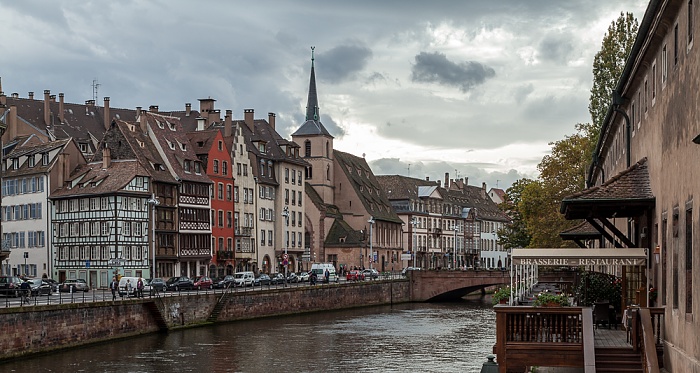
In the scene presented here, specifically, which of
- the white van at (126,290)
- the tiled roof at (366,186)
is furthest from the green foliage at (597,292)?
the tiled roof at (366,186)

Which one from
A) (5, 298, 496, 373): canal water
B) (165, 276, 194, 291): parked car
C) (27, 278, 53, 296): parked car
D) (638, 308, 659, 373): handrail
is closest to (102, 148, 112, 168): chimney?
(165, 276, 194, 291): parked car

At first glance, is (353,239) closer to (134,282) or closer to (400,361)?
(134,282)

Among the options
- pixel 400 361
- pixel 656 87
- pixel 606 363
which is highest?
pixel 656 87

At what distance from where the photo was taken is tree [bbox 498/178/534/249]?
101 metres

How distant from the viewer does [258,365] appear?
45344mm

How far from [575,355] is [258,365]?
86.2 feet

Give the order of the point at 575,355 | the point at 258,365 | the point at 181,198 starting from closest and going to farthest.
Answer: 1. the point at 575,355
2. the point at 258,365
3. the point at 181,198

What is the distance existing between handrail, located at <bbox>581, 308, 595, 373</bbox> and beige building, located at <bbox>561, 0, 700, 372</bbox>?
1425 millimetres

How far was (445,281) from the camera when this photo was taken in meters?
102

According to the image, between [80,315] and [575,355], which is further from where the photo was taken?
[80,315]

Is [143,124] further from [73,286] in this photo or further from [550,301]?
[550,301]

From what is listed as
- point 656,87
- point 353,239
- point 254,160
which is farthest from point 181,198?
point 656,87

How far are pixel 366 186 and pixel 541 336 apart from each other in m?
118

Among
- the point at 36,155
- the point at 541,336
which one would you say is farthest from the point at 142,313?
the point at 541,336
